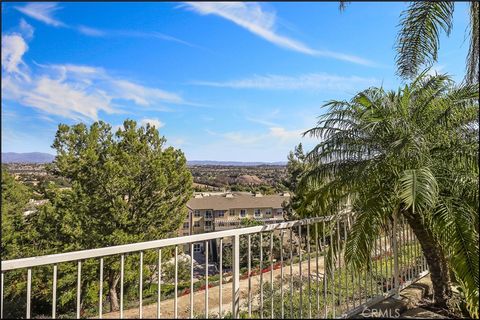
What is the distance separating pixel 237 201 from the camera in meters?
25.4

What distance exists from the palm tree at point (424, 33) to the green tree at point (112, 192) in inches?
418

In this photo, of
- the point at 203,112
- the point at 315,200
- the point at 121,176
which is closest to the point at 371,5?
the point at 315,200

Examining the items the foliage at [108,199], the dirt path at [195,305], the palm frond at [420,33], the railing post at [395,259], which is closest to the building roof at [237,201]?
the foliage at [108,199]

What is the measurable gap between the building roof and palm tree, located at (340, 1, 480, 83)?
68.8ft

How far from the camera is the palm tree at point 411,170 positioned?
2.57 m

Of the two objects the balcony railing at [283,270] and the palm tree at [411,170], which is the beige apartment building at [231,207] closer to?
the balcony railing at [283,270]

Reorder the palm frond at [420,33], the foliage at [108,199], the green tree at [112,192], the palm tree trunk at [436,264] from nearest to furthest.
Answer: the palm tree trunk at [436,264]
the palm frond at [420,33]
the foliage at [108,199]
the green tree at [112,192]

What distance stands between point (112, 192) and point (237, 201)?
12327 millimetres

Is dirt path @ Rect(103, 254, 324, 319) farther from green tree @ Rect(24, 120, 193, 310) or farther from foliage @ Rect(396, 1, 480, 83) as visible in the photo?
green tree @ Rect(24, 120, 193, 310)

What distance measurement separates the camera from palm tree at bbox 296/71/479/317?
2.57 m

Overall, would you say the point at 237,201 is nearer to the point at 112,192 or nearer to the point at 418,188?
the point at 112,192

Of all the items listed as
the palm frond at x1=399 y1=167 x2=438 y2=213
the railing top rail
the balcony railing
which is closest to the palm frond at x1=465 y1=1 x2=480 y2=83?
the palm frond at x1=399 y1=167 x2=438 y2=213

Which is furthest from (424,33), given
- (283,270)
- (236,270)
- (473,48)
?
→ (236,270)

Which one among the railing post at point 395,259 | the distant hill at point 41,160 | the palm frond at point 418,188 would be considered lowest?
the railing post at point 395,259
